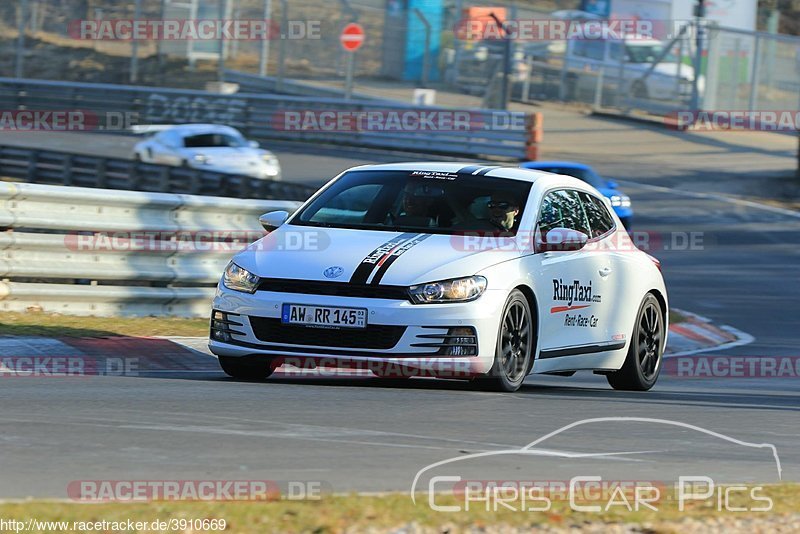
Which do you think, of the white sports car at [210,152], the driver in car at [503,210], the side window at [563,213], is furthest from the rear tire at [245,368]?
the white sports car at [210,152]

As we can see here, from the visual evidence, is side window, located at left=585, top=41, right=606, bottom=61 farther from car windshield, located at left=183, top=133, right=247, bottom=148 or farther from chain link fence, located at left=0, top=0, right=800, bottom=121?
car windshield, located at left=183, top=133, right=247, bottom=148

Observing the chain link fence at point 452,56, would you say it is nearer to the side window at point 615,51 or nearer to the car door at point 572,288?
the side window at point 615,51

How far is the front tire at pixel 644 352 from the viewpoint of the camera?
34.5 feet

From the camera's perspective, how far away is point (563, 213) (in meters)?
9.93

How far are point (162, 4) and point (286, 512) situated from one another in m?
44.0

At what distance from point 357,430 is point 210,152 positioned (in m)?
26.0

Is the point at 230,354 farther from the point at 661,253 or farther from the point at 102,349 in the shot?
the point at 661,253

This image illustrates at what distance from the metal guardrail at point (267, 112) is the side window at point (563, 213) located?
83.1ft

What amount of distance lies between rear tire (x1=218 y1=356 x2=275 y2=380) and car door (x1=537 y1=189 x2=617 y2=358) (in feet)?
5.69

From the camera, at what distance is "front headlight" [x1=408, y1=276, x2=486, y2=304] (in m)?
8.48

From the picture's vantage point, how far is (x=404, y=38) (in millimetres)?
44031

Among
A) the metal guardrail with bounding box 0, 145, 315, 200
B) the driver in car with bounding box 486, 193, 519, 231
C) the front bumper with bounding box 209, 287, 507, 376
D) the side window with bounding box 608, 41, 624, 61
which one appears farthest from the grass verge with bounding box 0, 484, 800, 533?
the side window with bounding box 608, 41, 624, 61

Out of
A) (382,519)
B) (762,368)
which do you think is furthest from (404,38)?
(382,519)

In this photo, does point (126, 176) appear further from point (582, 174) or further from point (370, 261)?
point (370, 261)
